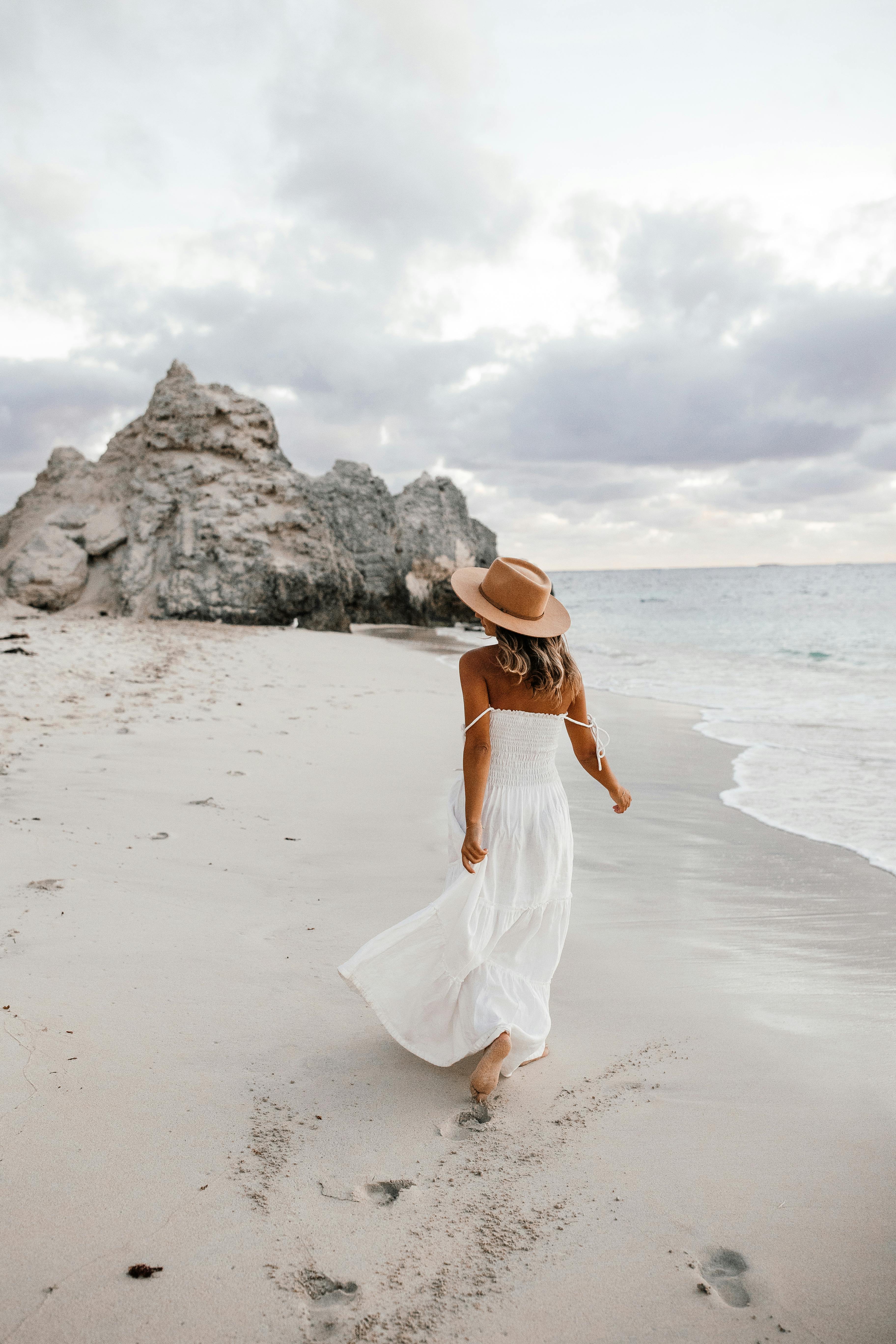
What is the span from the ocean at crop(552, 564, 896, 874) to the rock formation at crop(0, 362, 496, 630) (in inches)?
251

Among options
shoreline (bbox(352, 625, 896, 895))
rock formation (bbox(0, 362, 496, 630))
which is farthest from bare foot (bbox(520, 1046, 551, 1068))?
rock formation (bbox(0, 362, 496, 630))

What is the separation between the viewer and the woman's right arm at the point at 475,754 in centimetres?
252

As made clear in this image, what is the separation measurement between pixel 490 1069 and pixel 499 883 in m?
0.55

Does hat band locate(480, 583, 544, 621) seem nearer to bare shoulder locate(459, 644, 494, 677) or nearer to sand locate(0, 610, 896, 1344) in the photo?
bare shoulder locate(459, 644, 494, 677)

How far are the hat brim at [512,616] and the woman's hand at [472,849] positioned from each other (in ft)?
2.09

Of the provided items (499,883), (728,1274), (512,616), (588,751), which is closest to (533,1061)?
(499,883)

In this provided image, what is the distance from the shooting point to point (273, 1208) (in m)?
1.89

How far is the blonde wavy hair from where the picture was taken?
8.46 ft

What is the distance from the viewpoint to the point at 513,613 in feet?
8.63

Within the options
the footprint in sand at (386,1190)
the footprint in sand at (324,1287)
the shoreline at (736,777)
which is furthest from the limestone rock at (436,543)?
the footprint in sand at (324,1287)

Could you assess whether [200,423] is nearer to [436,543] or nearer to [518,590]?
[436,543]

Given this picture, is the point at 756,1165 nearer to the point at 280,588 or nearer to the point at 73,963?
the point at 73,963

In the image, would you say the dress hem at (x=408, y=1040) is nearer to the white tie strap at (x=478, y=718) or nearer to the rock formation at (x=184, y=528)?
the white tie strap at (x=478, y=718)

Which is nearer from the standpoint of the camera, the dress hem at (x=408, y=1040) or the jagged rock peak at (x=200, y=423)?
the dress hem at (x=408, y=1040)
